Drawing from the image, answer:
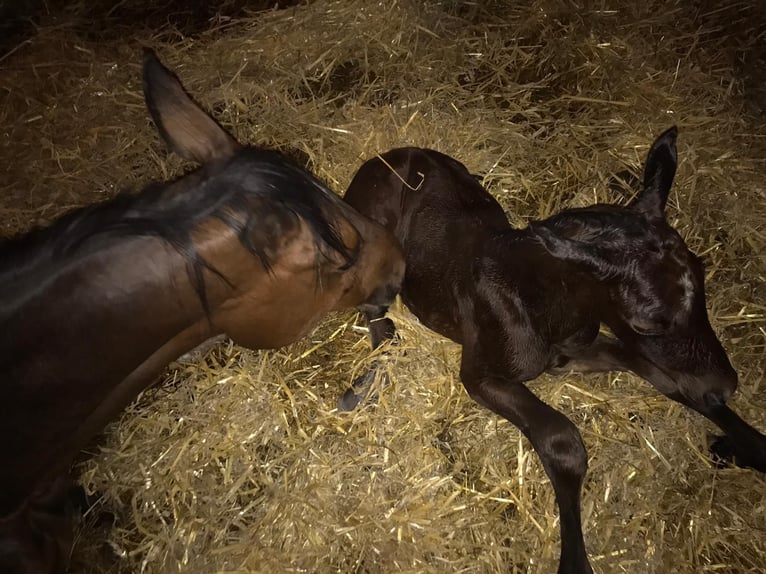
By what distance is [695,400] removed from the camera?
103 inches

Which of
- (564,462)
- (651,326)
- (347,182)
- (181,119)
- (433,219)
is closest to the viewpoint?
(181,119)

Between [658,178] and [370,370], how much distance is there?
70.2 inches

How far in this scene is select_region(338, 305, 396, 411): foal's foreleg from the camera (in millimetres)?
3129

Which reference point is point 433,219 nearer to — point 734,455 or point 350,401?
point 350,401

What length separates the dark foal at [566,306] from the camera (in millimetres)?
2236

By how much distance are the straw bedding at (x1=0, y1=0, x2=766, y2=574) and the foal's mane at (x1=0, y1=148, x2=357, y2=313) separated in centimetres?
145

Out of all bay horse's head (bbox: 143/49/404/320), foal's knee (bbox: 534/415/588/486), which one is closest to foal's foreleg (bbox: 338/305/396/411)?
bay horse's head (bbox: 143/49/404/320)

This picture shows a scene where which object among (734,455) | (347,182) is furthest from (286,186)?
(734,455)

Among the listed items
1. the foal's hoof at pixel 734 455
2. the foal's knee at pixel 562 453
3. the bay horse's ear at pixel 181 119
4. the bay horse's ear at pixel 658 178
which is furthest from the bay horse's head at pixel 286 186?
the foal's hoof at pixel 734 455

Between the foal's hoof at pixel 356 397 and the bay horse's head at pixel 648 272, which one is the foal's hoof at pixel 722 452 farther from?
the foal's hoof at pixel 356 397

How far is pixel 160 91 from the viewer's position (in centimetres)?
204

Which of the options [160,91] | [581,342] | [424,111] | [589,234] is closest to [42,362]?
[160,91]

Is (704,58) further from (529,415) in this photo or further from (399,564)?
(399,564)

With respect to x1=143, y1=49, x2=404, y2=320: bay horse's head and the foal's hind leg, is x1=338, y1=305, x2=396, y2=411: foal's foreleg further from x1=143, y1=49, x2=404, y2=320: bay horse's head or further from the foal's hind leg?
the foal's hind leg
